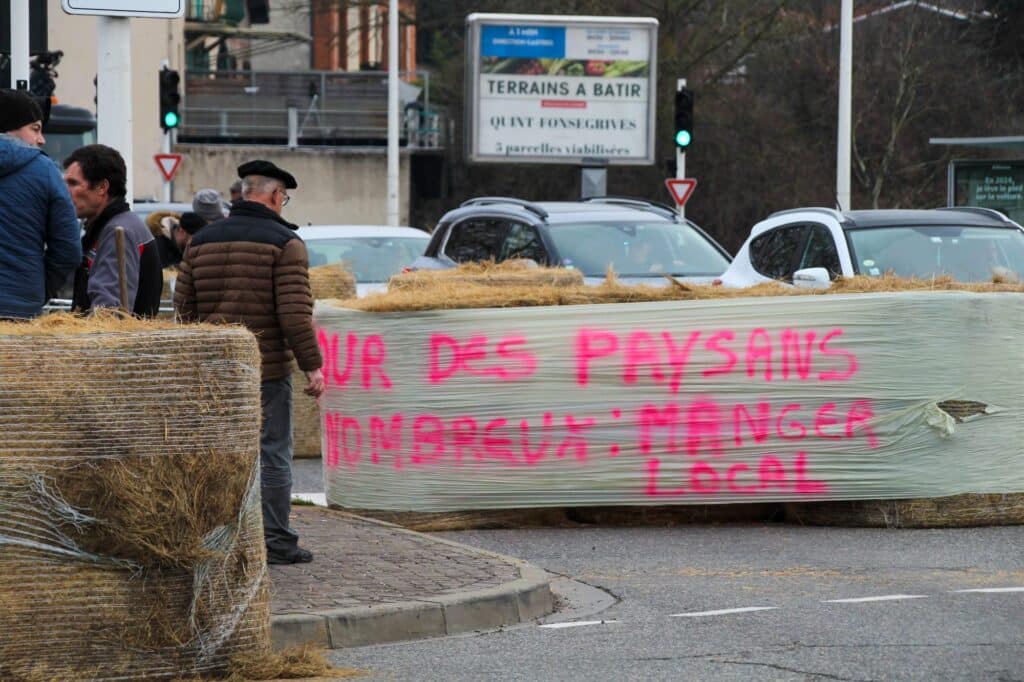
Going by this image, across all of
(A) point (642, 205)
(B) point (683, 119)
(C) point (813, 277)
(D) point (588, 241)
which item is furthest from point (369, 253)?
(B) point (683, 119)

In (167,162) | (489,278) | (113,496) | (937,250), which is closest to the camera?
(113,496)

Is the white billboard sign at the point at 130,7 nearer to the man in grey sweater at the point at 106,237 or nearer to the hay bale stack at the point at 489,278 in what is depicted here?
the man in grey sweater at the point at 106,237

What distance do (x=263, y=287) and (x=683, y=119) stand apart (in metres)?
20.9

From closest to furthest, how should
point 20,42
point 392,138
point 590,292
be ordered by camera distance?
point 590,292, point 20,42, point 392,138

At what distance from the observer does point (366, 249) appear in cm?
1911

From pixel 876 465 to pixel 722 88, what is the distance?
38.1 m

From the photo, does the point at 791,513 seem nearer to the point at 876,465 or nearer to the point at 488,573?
the point at 876,465

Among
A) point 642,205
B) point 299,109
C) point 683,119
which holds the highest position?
point 299,109

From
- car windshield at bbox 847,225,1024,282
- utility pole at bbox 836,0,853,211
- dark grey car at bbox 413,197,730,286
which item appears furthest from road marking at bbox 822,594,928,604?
utility pole at bbox 836,0,853,211

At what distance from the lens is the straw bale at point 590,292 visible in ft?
33.2

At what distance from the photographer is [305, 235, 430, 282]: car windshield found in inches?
736

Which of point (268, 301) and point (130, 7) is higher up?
point (130, 7)

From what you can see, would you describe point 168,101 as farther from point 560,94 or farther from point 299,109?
Result: point 299,109

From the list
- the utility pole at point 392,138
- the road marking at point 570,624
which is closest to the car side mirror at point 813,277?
the road marking at point 570,624
